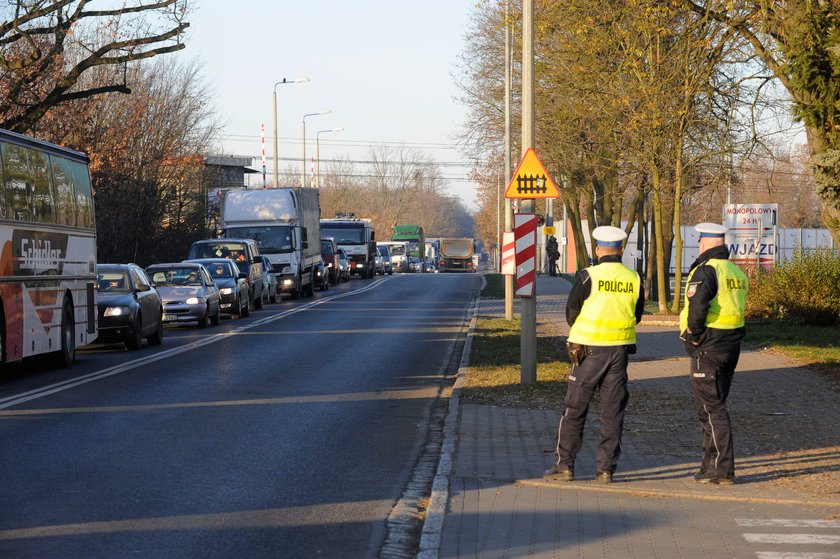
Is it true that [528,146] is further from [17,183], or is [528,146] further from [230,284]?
[230,284]

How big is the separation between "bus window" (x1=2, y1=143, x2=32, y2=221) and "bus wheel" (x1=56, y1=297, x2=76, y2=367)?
2.00 m

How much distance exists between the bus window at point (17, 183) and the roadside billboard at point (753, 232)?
17.6m

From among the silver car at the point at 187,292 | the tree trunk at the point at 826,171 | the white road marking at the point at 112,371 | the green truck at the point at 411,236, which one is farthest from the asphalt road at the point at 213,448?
the green truck at the point at 411,236

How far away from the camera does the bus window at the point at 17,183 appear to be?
1667 centimetres

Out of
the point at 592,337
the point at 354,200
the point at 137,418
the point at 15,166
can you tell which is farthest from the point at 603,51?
the point at 354,200

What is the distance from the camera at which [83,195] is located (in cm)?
→ 2064

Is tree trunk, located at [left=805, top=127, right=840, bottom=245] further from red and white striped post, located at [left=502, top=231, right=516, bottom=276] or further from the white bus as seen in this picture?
the white bus

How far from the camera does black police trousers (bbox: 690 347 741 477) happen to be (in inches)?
353

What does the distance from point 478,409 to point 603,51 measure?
1652 cm

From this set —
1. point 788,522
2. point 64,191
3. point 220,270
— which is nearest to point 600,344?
point 788,522

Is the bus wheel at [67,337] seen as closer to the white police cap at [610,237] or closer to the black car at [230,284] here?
the white police cap at [610,237]

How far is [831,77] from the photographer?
17422 mm

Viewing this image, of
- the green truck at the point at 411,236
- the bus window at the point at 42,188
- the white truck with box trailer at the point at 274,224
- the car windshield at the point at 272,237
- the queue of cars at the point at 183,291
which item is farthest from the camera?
the green truck at the point at 411,236

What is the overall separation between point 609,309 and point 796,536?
90.6 inches
